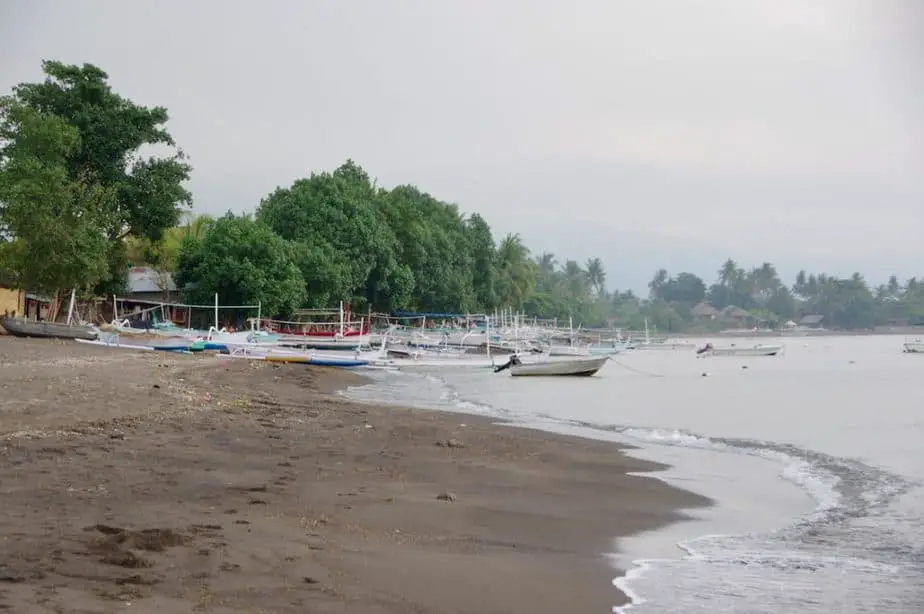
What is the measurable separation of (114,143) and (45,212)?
7648mm

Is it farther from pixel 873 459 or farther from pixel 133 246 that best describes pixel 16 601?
pixel 133 246

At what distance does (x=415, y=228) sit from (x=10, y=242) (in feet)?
125

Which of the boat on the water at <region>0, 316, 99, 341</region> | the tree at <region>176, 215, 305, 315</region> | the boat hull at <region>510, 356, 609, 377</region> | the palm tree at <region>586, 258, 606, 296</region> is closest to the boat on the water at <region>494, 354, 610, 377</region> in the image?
the boat hull at <region>510, 356, 609, 377</region>

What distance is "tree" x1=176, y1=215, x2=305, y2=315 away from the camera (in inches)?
1890

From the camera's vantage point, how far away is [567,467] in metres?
13.6

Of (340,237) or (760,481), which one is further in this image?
(340,237)

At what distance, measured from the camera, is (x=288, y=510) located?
823 cm

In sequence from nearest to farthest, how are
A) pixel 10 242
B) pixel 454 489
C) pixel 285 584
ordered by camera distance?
pixel 285 584 → pixel 454 489 → pixel 10 242

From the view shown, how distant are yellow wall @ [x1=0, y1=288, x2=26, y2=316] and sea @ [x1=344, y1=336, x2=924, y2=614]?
19.8 metres

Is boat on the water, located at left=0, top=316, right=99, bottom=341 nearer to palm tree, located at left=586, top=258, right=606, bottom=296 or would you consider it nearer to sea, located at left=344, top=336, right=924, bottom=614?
sea, located at left=344, top=336, right=924, bottom=614

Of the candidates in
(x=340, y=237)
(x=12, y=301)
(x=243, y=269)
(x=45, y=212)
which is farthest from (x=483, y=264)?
(x=45, y=212)

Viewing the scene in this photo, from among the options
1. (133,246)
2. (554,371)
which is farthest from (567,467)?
(133,246)

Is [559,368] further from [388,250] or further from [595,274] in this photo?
[595,274]

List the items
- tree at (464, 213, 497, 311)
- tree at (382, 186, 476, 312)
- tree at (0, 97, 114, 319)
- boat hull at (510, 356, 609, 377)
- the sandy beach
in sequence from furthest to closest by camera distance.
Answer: tree at (464, 213, 497, 311) → tree at (382, 186, 476, 312) → boat hull at (510, 356, 609, 377) → tree at (0, 97, 114, 319) → the sandy beach
